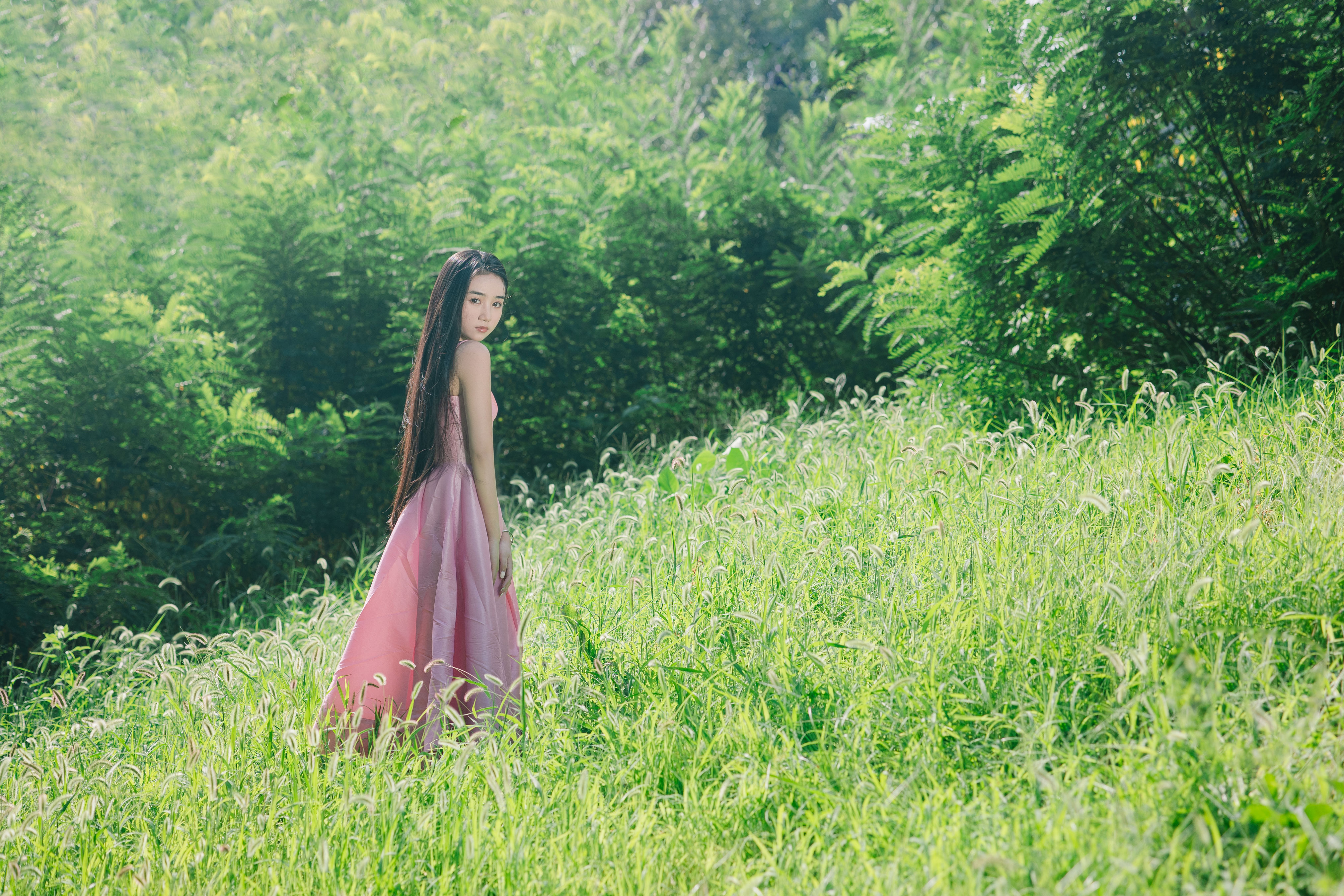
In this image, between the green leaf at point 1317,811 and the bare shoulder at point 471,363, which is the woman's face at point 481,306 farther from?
the green leaf at point 1317,811

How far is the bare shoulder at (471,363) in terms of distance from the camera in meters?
3.10

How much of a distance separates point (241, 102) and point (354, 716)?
10.3 m

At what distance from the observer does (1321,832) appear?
5.72ft

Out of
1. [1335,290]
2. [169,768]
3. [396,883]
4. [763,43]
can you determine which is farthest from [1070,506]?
[763,43]

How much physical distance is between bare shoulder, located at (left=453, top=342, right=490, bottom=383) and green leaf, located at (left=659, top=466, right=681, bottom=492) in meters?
1.79

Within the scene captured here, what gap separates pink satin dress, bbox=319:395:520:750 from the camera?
9.78ft

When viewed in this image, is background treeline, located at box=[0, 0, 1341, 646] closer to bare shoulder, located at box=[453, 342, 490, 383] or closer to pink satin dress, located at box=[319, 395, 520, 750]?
pink satin dress, located at box=[319, 395, 520, 750]

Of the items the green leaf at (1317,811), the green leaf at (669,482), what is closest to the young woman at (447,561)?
the green leaf at (669,482)

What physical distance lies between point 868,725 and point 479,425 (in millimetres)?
1643

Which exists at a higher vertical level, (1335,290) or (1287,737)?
(1335,290)

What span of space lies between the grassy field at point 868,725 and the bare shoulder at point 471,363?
0.94 meters

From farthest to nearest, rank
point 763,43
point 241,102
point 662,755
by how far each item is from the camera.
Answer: point 763,43
point 241,102
point 662,755

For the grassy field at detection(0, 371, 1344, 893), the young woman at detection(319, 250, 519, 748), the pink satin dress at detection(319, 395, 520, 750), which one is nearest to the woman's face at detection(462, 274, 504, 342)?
the young woman at detection(319, 250, 519, 748)

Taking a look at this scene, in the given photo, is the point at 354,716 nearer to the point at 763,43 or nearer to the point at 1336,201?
the point at 1336,201
